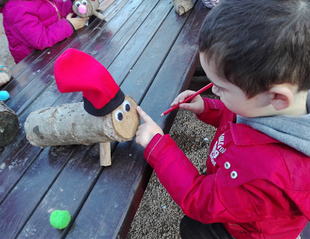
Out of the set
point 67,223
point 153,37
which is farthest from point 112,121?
point 153,37

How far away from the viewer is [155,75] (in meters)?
1.47

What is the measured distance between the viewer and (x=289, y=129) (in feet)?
2.35

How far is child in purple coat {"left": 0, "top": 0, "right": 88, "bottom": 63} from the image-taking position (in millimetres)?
1848

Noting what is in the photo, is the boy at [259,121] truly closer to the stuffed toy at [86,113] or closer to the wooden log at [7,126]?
the stuffed toy at [86,113]

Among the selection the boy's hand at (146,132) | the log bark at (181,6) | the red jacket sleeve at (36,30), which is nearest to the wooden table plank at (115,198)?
the boy's hand at (146,132)

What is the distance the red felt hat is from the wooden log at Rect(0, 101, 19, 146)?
56cm

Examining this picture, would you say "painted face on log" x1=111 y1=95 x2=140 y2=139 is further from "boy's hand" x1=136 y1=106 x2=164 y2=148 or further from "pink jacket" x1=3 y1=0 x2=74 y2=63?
"pink jacket" x1=3 y1=0 x2=74 y2=63

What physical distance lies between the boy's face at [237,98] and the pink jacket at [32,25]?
152 cm

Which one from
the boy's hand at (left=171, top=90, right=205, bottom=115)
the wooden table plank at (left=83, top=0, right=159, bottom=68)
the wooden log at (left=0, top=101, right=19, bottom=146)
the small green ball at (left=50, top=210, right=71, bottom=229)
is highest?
the wooden table plank at (left=83, top=0, right=159, bottom=68)

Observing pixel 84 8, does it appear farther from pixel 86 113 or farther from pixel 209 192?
pixel 209 192

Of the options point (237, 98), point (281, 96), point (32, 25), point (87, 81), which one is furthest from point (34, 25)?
point (281, 96)

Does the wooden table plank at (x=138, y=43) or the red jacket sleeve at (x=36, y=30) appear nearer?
the wooden table plank at (x=138, y=43)

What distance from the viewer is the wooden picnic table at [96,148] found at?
923mm

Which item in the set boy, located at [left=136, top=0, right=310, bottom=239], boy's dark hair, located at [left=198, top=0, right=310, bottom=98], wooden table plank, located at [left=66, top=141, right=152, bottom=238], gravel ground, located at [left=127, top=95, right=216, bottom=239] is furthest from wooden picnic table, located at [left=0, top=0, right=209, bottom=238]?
gravel ground, located at [left=127, top=95, right=216, bottom=239]
